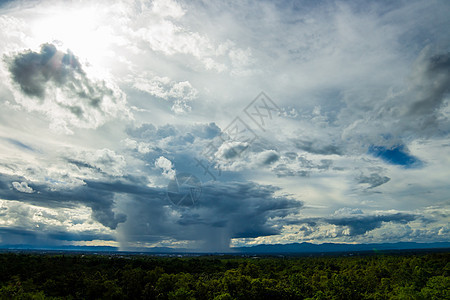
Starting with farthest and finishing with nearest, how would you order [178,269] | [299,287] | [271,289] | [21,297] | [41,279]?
[178,269] < [41,279] < [299,287] < [271,289] < [21,297]

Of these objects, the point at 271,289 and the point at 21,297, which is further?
the point at 271,289

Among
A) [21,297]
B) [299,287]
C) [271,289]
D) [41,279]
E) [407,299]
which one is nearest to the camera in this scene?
[21,297]

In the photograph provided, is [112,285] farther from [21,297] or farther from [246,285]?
[246,285]

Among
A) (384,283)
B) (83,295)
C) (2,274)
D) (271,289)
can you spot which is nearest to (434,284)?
(384,283)

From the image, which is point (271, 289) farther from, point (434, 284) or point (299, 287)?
point (434, 284)

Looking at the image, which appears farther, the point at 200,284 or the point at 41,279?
the point at 41,279

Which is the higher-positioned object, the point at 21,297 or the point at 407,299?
the point at 21,297

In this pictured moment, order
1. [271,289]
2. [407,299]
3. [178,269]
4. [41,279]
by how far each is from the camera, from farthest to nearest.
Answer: [178,269] < [41,279] < [271,289] < [407,299]

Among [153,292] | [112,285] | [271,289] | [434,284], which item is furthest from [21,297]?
[434,284]

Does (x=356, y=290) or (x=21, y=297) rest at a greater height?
(x=21, y=297)
